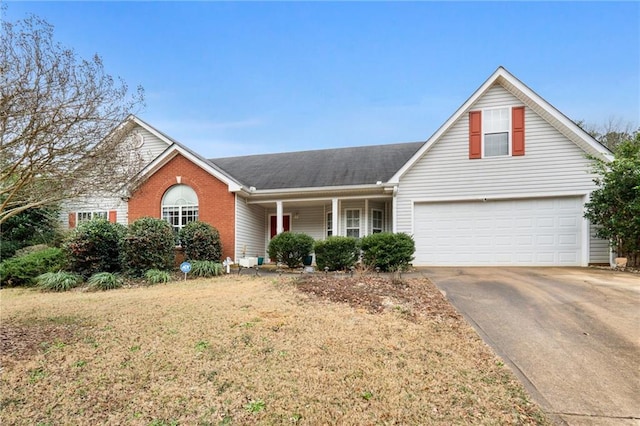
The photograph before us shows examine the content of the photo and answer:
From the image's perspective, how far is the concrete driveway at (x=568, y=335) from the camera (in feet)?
11.1

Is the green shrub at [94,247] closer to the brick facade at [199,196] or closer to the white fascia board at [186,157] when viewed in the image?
the brick facade at [199,196]

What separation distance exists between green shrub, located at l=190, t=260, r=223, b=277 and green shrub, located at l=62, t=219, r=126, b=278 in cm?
249

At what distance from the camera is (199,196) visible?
13.8 m

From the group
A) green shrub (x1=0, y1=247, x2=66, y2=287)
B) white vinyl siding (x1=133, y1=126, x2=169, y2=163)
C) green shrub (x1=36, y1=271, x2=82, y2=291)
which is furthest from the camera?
white vinyl siding (x1=133, y1=126, x2=169, y2=163)

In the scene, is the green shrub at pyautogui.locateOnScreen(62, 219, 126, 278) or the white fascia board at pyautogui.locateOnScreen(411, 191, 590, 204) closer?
the green shrub at pyautogui.locateOnScreen(62, 219, 126, 278)

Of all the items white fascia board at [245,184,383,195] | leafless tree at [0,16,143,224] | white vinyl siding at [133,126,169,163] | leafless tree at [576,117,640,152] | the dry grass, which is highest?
leafless tree at [576,117,640,152]

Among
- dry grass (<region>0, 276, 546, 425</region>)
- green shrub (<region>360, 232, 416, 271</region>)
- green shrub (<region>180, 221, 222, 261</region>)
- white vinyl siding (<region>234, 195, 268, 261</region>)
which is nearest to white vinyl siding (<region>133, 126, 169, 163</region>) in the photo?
white vinyl siding (<region>234, 195, 268, 261</region>)


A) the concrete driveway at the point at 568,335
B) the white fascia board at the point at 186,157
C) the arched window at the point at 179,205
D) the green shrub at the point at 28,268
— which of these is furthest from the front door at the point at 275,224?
the concrete driveway at the point at 568,335

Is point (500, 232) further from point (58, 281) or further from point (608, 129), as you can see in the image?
point (608, 129)

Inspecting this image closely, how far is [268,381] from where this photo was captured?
377 centimetres

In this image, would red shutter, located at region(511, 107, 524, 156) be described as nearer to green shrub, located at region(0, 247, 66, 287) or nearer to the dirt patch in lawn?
the dirt patch in lawn

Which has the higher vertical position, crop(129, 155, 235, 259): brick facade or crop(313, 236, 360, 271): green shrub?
crop(129, 155, 235, 259): brick facade

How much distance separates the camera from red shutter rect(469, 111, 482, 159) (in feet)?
40.0

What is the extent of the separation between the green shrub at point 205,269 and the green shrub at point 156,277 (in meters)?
0.88
